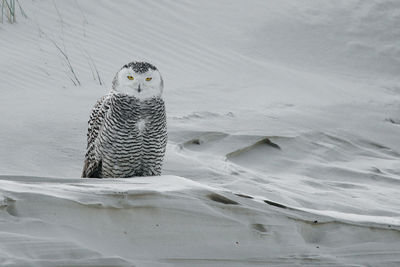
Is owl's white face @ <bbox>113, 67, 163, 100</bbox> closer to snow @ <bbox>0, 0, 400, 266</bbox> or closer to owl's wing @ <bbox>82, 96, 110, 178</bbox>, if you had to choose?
owl's wing @ <bbox>82, 96, 110, 178</bbox>

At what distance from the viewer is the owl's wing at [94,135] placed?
5809 mm

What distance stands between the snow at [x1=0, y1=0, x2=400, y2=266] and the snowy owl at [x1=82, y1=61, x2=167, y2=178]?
286 mm

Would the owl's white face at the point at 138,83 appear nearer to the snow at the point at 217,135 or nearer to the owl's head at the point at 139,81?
the owl's head at the point at 139,81

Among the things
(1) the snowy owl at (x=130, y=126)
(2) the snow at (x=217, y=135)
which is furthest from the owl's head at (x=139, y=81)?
(2) the snow at (x=217, y=135)

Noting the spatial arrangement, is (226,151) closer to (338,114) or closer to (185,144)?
(185,144)

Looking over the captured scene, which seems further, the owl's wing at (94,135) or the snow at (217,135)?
the owl's wing at (94,135)

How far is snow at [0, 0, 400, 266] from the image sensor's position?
4.30m

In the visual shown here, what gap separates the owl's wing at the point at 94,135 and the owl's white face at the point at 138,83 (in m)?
0.22

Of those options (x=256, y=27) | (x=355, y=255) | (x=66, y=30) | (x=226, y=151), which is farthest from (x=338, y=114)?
(x=355, y=255)

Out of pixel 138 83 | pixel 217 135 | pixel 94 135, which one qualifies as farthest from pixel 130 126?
pixel 217 135

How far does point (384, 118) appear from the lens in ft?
30.8

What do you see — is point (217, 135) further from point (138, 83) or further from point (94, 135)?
point (138, 83)

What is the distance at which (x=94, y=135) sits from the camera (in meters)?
5.93

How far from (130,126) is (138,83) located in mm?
317
